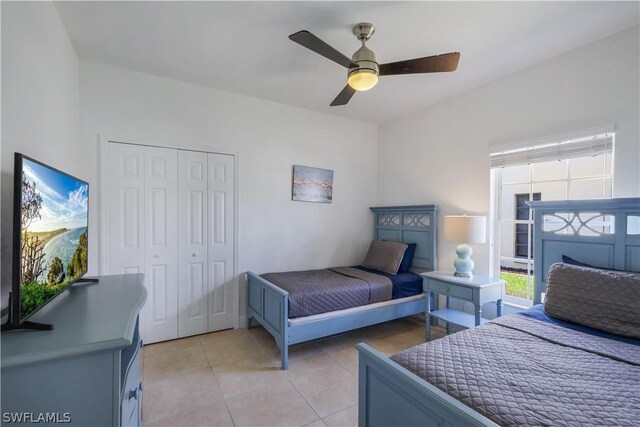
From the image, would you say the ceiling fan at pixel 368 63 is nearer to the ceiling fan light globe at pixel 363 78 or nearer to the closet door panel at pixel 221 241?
the ceiling fan light globe at pixel 363 78

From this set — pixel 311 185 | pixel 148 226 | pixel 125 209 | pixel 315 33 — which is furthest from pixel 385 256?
pixel 125 209

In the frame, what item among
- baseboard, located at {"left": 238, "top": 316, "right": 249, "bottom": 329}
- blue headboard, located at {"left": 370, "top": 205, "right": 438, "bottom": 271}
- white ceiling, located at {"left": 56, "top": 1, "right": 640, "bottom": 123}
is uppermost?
white ceiling, located at {"left": 56, "top": 1, "right": 640, "bottom": 123}

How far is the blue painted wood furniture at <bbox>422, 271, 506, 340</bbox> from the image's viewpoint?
255 cm

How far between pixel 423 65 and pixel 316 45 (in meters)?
0.79

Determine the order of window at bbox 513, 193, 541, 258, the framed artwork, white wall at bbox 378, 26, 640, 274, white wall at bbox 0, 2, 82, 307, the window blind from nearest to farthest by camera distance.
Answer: white wall at bbox 0, 2, 82, 307 < white wall at bbox 378, 26, 640, 274 < the window blind < window at bbox 513, 193, 541, 258 < the framed artwork

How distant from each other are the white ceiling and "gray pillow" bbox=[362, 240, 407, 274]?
1907 millimetres

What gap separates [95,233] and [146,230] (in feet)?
1.31

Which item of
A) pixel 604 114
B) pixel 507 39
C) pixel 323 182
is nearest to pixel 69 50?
pixel 323 182

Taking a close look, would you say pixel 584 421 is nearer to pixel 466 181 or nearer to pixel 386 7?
pixel 386 7

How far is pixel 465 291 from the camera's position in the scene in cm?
264
